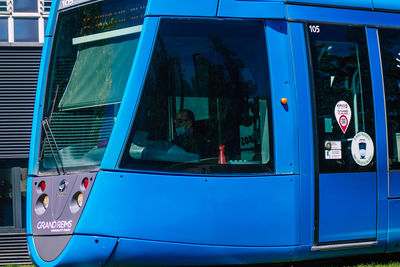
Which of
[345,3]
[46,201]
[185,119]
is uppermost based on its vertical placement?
[345,3]

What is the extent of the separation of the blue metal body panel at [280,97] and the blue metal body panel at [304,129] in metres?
0.06

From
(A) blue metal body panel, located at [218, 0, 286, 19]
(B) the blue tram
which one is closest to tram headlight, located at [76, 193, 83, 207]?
(B) the blue tram

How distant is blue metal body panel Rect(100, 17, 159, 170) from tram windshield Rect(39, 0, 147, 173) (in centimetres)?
13

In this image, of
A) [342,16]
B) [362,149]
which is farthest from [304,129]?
[342,16]

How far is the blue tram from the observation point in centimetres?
679

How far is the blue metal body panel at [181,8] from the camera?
6.92m

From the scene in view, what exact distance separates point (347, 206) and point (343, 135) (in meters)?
0.66

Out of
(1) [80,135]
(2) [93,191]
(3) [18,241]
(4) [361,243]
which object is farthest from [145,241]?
(3) [18,241]

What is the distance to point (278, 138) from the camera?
720cm

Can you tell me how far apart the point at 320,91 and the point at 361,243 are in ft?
4.72

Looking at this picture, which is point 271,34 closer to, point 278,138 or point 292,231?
point 278,138

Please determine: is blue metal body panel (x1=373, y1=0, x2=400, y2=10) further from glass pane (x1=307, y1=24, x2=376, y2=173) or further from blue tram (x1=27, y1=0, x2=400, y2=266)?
glass pane (x1=307, y1=24, x2=376, y2=173)

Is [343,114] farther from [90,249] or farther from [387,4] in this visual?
[90,249]

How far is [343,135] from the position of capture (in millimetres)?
7648
